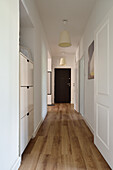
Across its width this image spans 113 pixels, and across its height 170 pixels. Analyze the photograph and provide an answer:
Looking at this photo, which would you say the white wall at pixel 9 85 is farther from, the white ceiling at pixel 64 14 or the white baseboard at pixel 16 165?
the white ceiling at pixel 64 14

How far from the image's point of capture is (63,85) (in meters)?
8.30

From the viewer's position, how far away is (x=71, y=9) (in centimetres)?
318

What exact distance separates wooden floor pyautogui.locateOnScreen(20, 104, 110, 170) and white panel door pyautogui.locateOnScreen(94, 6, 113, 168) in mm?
173

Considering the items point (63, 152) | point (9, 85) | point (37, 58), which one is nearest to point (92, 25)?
point (37, 58)

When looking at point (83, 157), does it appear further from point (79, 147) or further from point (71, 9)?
point (71, 9)

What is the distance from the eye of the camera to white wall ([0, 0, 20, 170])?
1.33m

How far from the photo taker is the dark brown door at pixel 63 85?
27.2 feet

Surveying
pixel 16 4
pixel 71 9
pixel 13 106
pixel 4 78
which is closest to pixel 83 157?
pixel 13 106

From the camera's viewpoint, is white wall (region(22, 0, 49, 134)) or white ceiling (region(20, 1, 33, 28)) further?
white wall (region(22, 0, 49, 134))

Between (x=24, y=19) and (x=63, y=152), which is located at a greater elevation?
(x=24, y=19)

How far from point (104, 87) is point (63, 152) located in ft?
3.73

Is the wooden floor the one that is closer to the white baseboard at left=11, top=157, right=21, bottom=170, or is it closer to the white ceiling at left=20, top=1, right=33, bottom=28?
the white baseboard at left=11, top=157, right=21, bottom=170

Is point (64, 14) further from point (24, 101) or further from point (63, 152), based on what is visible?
point (63, 152)

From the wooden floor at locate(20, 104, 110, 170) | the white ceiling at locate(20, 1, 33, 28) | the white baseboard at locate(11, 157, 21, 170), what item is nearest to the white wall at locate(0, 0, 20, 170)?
the white baseboard at locate(11, 157, 21, 170)
